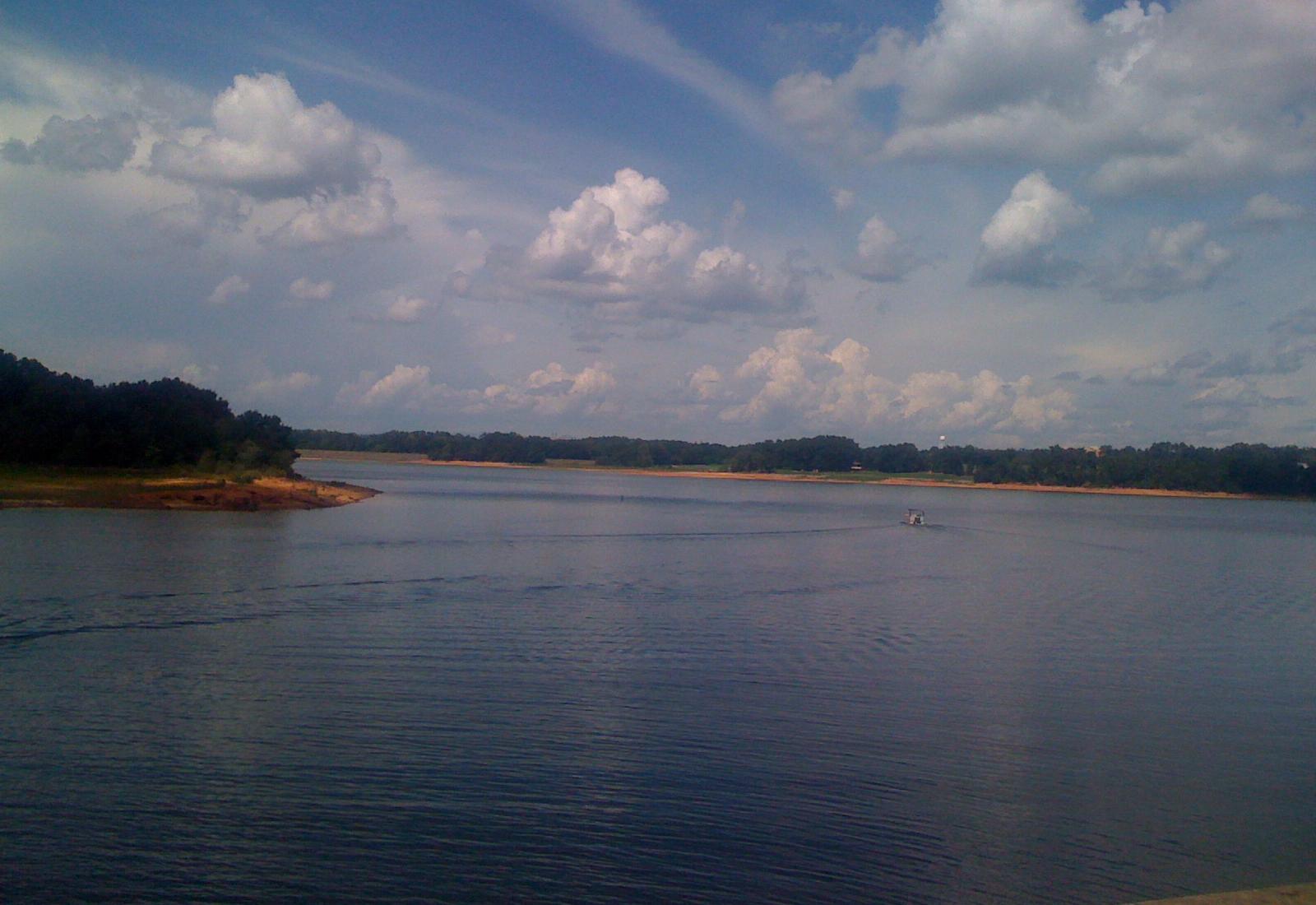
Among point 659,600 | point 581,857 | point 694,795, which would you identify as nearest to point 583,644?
point 659,600

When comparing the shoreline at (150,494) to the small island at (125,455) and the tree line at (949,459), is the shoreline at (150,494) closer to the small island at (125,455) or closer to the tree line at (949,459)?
the small island at (125,455)

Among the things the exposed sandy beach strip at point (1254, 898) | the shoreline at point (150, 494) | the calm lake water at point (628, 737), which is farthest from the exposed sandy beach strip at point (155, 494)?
the exposed sandy beach strip at point (1254, 898)

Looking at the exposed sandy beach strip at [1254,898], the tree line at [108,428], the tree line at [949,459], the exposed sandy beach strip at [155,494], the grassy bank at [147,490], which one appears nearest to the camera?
the exposed sandy beach strip at [1254,898]

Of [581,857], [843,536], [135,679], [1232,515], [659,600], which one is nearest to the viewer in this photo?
[581,857]

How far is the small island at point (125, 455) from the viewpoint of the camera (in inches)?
1896

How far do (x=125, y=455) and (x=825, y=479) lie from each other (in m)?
106

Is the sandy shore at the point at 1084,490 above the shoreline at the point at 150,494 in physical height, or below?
above

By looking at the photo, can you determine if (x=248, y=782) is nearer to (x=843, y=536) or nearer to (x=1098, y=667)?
(x=1098, y=667)

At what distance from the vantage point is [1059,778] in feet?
33.1

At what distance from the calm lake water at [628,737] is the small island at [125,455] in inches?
933

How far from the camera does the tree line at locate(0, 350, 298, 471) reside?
51875 mm

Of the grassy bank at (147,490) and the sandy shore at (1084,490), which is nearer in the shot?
the grassy bank at (147,490)

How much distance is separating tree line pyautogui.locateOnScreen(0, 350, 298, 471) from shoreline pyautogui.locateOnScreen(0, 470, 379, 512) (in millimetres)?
1591

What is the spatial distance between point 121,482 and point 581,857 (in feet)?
166
